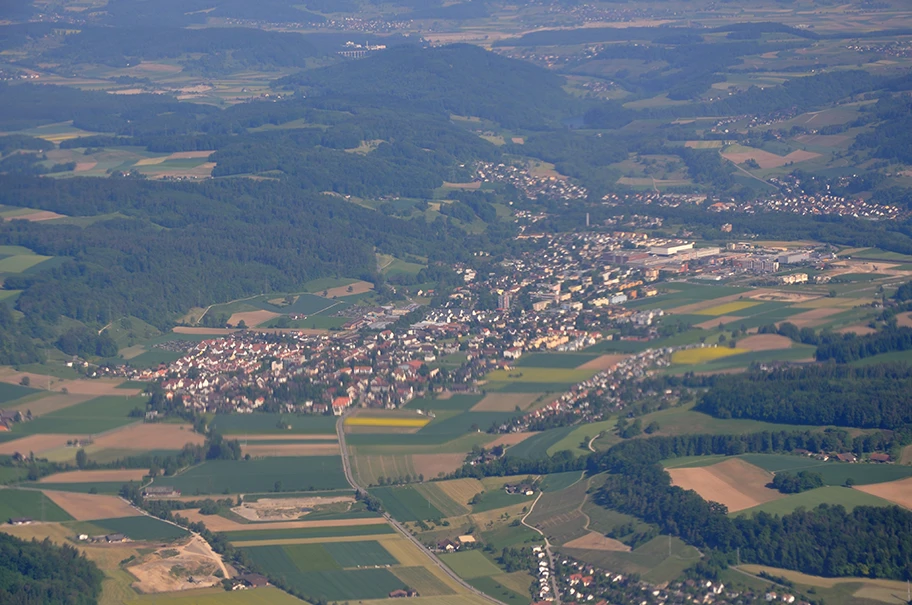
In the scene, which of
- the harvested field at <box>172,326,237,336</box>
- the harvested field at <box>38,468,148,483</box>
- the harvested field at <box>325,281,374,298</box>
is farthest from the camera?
the harvested field at <box>325,281,374,298</box>

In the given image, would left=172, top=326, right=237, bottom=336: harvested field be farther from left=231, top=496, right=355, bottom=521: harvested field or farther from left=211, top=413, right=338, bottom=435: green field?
left=231, top=496, right=355, bottom=521: harvested field

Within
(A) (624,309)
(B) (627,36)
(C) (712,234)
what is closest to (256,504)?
(A) (624,309)

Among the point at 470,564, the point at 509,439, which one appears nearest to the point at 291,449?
the point at 509,439

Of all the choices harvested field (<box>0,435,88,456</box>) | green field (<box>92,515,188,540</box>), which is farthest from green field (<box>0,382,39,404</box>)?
green field (<box>92,515,188,540</box>)

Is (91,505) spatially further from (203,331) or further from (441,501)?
(203,331)

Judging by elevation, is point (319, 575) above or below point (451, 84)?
above

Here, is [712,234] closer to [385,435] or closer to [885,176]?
[885,176]
